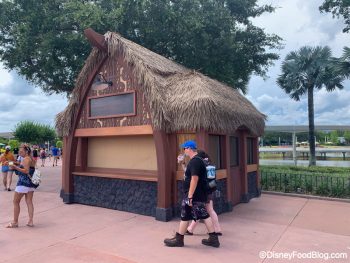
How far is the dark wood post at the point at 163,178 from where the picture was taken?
6.99 m

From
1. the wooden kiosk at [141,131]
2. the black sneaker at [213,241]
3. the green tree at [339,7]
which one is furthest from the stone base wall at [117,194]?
the green tree at [339,7]

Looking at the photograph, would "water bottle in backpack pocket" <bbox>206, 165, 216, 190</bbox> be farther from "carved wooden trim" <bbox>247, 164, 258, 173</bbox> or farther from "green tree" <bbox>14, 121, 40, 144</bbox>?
"green tree" <bbox>14, 121, 40, 144</bbox>

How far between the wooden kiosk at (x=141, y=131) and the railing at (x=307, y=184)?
2.10 m

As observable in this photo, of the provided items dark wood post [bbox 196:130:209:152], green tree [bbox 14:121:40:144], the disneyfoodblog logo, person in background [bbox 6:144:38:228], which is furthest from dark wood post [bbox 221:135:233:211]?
green tree [bbox 14:121:40:144]

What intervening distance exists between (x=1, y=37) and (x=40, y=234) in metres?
12.0

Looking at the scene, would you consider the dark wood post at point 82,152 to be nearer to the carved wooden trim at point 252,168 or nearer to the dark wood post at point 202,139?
the dark wood post at point 202,139

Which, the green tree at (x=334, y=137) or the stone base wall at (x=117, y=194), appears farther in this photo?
the green tree at (x=334, y=137)

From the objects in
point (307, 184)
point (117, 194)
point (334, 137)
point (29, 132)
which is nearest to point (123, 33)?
point (117, 194)

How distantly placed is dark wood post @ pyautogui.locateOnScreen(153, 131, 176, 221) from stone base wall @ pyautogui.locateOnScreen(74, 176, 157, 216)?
301mm

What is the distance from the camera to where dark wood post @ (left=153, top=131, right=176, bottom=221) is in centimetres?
699

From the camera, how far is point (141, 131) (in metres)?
7.52

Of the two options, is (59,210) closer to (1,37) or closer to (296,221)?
(296,221)

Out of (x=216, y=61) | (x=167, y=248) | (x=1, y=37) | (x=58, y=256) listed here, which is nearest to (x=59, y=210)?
(x=58, y=256)

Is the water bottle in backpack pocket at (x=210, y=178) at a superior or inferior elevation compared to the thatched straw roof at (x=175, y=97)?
inferior
